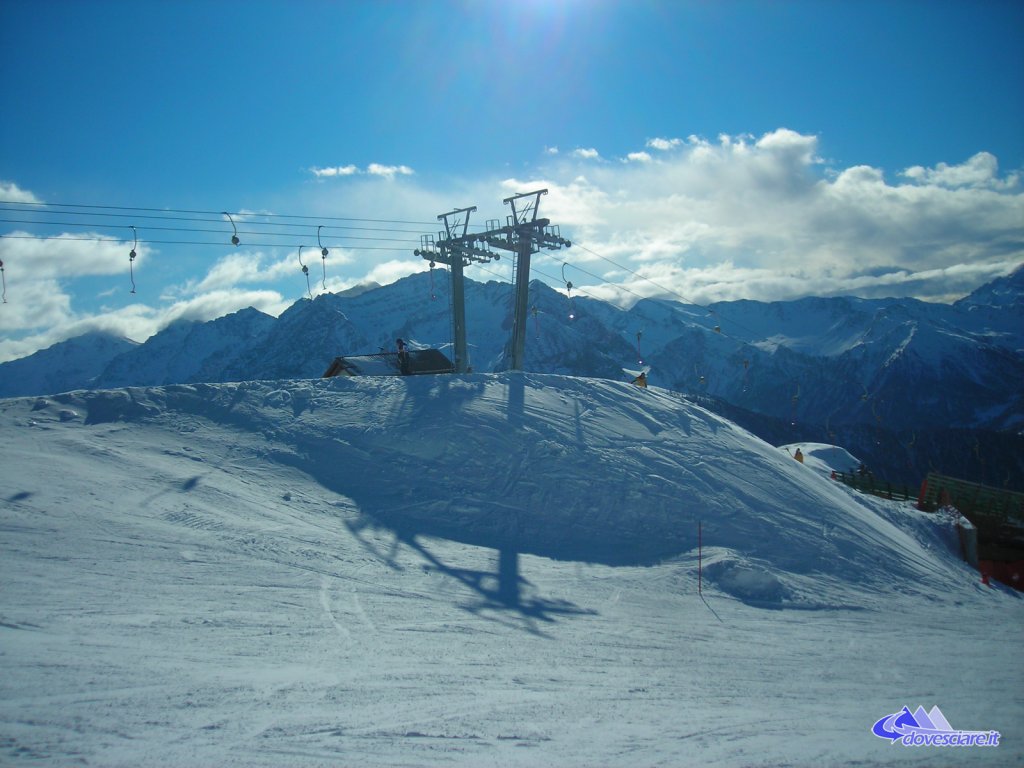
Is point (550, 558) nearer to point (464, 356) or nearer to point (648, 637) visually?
point (648, 637)

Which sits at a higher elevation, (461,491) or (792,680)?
(461,491)

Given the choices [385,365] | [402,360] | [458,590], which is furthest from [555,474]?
[385,365]

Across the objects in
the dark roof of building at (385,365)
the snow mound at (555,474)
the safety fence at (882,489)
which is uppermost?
the dark roof of building at (385,365)

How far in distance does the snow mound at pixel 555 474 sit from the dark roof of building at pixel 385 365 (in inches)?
283

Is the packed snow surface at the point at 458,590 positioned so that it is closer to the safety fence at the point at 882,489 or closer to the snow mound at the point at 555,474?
the snow mound at the point at 555,474

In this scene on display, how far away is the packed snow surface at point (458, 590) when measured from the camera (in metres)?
7.41

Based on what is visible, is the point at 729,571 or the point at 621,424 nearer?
the point at 729,571

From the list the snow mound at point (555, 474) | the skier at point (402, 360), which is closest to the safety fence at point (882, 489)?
the snow mound at point (555, 474)

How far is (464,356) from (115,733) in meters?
26.1

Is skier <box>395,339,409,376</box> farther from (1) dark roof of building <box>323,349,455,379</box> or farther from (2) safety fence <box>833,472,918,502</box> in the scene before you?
(2) safety fence <box>833,472,918,502</box>

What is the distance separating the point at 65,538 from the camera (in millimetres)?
12234

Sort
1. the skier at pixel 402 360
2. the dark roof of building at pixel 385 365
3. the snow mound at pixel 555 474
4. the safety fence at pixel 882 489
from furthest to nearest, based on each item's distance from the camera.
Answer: the dark roof of building at pixel 385 365 → the safety fence at pixel 882 489 → the skier at pixel 402 360 → the snow mound at pixel 555 474

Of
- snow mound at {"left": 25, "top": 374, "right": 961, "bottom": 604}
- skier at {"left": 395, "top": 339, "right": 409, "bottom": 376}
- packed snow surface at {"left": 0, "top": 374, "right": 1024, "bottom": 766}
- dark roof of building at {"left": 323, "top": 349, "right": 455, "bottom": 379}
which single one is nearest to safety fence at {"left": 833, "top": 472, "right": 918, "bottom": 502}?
packed snow surface at {"left": 0, "top": 374, "right": 1024, "bottom": 766}

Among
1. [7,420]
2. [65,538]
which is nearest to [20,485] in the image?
[65,538]
